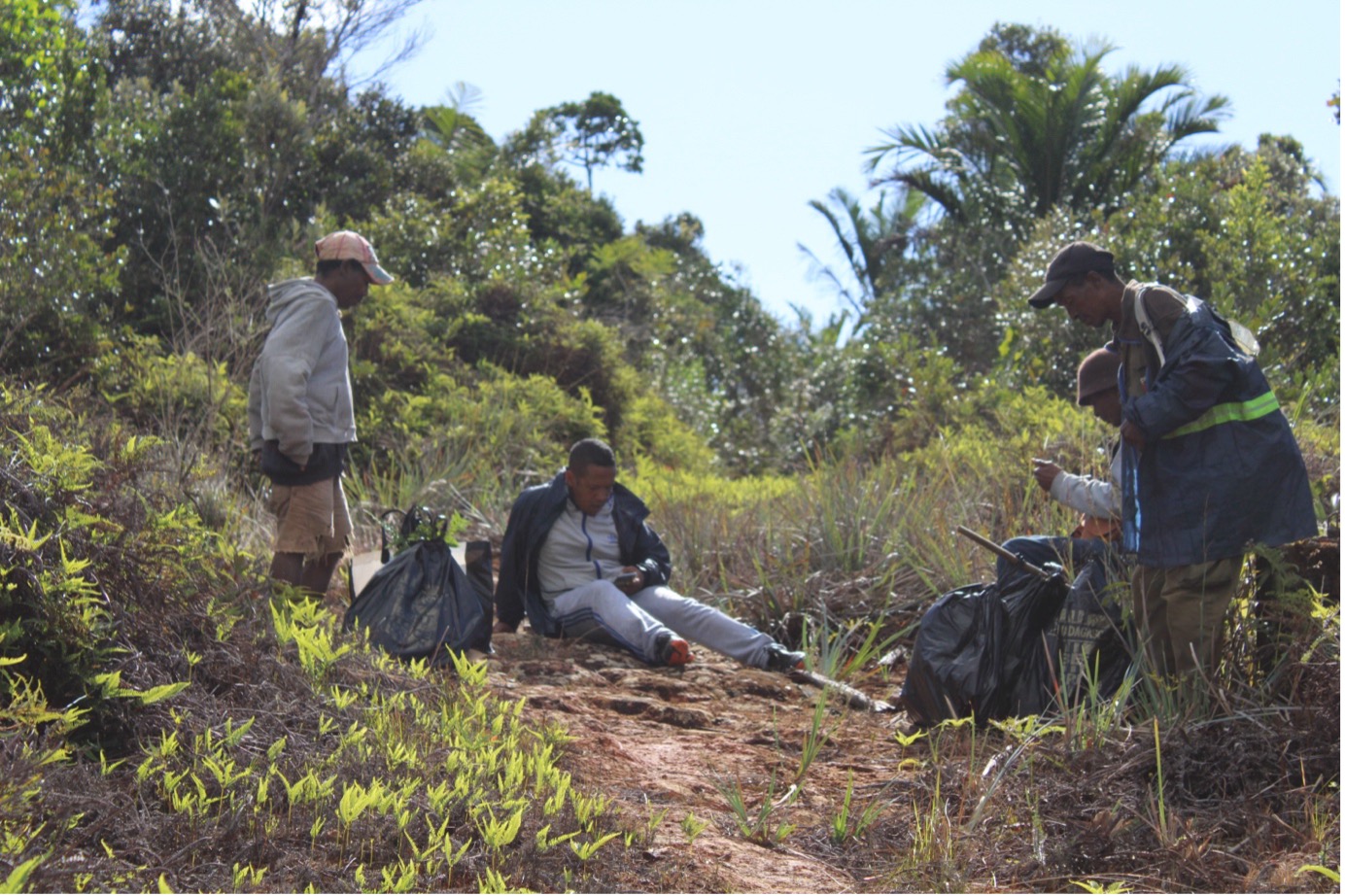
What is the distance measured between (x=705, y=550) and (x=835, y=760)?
328cm

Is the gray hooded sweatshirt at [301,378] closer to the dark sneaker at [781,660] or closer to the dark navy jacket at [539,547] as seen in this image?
the dark navy jacket at [539,547]

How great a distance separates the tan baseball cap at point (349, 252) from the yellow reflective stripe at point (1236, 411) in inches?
128

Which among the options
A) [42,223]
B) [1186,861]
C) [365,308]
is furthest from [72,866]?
[365,308]

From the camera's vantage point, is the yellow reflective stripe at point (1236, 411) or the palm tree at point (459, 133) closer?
the yellow reflective stripe at point (1236, 411)

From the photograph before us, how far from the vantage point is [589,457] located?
21.1 feet

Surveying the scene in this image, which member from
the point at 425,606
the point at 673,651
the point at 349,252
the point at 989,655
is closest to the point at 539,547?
the point at 673,651

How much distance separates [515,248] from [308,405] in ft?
36.3

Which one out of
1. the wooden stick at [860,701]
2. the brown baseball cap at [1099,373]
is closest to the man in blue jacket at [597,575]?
the wooden stick at [860,701]

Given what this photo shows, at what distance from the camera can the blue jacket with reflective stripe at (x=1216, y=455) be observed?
165 inches

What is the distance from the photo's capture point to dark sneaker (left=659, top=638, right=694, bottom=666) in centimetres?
611

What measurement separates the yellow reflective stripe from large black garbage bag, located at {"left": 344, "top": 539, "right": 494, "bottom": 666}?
9.28ft

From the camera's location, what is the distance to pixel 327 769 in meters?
3.41

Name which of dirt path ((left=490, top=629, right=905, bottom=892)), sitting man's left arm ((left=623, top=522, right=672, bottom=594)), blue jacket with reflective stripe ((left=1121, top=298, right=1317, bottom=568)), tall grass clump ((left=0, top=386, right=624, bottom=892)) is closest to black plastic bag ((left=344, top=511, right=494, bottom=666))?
dirt path ((left=490, top=629, right=905, bottom=892))

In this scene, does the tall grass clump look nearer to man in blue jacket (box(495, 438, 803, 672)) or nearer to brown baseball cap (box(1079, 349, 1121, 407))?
man in blue jacket (box(495, 438, 803, 672))
